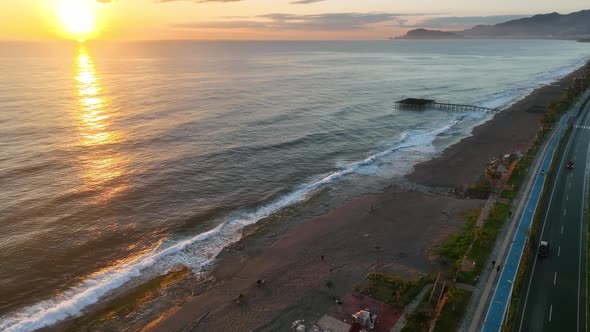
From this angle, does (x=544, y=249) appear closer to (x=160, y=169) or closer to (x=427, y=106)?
(x=160, y=169)

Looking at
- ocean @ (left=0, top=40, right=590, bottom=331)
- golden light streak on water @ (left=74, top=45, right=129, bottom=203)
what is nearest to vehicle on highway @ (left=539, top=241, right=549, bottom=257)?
ocean @ (left=0, top=40, right=590, bottom=331)

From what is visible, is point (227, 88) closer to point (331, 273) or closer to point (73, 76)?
point (73, 76)

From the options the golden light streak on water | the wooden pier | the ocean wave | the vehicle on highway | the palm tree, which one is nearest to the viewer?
the palm tree

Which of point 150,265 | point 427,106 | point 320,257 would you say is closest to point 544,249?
point 320,257

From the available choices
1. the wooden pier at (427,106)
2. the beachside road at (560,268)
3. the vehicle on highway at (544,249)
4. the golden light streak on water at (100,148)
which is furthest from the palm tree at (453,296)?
the wooden pier at (427,106)

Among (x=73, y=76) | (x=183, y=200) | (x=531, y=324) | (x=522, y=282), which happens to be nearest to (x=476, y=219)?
(x=522, y=282)

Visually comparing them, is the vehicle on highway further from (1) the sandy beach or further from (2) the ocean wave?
(2) the ocean wave
